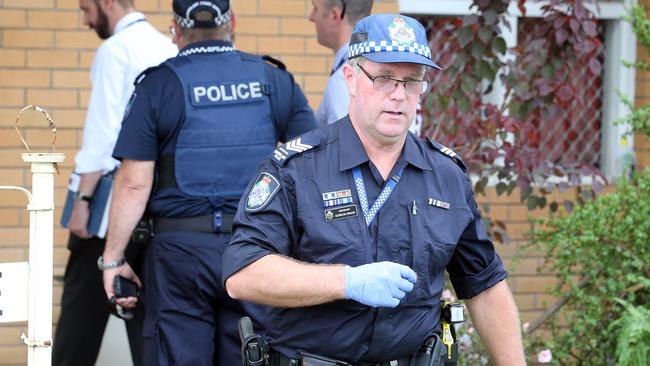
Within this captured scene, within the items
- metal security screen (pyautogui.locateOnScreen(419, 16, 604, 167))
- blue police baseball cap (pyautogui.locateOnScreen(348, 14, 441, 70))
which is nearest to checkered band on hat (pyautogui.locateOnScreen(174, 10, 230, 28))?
blue police baseball cap (pyautogui.locateOnScreen(348, 14, 441, 70))

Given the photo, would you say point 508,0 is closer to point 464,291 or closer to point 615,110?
point 615,110

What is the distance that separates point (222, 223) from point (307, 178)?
3.95 feet

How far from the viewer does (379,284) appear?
9.50 ft

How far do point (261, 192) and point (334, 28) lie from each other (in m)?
1.76

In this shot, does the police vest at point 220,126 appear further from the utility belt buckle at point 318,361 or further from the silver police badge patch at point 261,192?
the utility belt buckle at point 318,361

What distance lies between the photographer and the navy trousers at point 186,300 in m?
4.25

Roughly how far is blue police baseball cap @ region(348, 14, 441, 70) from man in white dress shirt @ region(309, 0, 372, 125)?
1364 mm

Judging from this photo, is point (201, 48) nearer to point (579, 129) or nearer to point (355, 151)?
point (355, 151)

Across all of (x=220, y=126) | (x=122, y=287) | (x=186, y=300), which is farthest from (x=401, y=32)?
(x=122, y=287)

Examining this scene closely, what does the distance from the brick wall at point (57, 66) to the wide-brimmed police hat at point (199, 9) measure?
145cm

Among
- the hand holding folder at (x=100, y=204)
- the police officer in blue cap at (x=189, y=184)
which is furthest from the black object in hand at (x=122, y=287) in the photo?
the hand holding folder at (x=100, y=204)

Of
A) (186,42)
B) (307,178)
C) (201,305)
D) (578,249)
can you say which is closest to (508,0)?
(578,249)

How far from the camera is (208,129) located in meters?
4.29

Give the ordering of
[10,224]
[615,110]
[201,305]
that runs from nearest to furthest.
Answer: [201,305] < [10,224] < [615,110]
